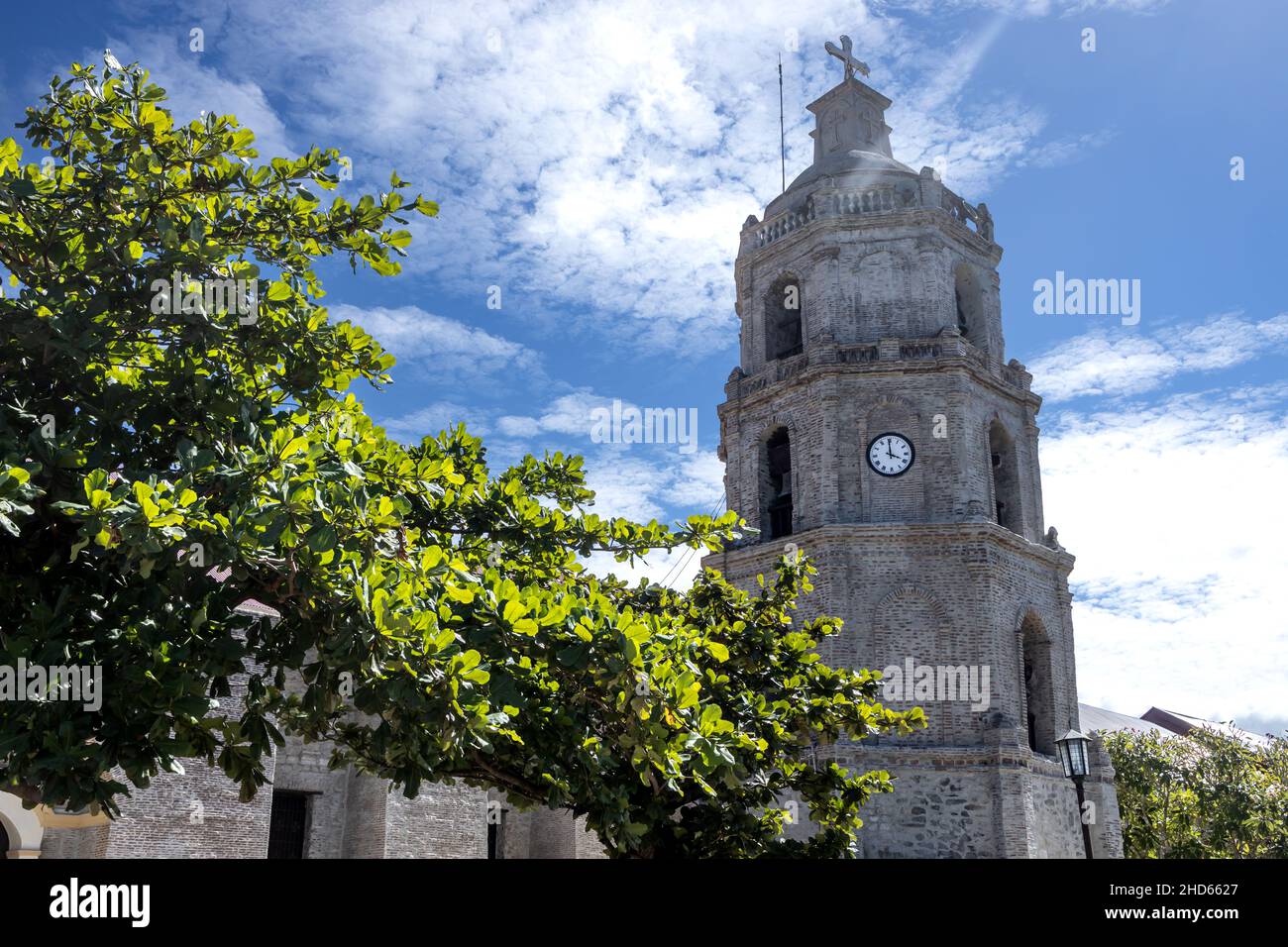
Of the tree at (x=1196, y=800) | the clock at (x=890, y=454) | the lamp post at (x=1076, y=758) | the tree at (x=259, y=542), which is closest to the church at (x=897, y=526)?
the clock at (x=890, y=454)

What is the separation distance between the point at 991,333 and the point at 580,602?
82.4ft

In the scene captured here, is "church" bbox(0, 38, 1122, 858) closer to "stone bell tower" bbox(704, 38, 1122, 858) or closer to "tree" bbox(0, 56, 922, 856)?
"stone bell tower" bbox(704, 38, 1122, 858)

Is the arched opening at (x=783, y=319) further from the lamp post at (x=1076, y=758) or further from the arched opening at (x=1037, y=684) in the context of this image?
the lamp post at (x=1076, y=758)

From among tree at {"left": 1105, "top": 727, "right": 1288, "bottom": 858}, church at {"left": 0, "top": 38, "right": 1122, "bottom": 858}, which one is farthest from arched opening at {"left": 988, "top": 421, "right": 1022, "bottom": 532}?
tree at {"left": 1105, "top": 727, "right": 1288, "bottom": 858}

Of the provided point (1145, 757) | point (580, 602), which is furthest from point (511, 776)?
point (1145, 757)

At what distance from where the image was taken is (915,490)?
2700cm

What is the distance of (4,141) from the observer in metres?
8.19

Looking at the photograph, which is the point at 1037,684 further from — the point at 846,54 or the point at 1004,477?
the point at 846,54

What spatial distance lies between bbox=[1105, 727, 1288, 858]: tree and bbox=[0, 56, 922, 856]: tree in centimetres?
3106

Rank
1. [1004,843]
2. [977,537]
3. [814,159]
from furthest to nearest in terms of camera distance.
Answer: [814,159]
[977,537]
[1004,843]

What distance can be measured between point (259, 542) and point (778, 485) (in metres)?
23.5

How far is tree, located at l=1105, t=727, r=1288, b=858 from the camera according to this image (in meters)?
36.3
